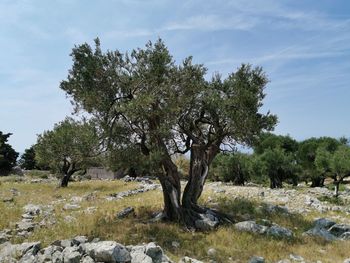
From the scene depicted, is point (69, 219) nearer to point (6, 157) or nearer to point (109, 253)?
point (109, 253)

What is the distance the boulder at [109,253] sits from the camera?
44.7ft

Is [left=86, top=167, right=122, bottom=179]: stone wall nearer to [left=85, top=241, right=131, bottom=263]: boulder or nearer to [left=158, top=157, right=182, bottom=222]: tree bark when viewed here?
[left=158, top=157, right=182, bottom=222]: tree bark

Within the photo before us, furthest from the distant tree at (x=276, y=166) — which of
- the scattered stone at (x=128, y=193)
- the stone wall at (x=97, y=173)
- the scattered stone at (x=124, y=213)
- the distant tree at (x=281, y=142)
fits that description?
the scattered stone at (x=124, y=213)

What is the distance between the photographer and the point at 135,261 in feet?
45.3

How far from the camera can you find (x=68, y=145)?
27484 mm

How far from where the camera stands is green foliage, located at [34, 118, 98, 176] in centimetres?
2211

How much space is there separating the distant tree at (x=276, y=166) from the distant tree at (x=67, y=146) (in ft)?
93.6

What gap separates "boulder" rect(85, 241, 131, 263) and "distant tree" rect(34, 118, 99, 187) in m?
8.86

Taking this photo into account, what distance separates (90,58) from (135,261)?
11.7 meters

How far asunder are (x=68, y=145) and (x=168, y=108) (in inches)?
383

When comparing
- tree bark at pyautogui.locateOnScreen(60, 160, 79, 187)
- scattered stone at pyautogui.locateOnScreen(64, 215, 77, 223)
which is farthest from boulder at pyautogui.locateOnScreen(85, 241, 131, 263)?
tree bark at pyautogui.locateOnScreen(60, 160, 79, 187)

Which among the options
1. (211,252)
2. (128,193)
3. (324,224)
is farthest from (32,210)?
(324,224)

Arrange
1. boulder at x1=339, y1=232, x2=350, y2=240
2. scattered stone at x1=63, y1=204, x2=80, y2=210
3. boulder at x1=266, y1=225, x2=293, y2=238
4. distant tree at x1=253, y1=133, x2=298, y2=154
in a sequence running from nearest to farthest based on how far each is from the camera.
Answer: boulder at x1=266, y1=225, x2=293, y2=238, boulder at x1=339, y1=232, x2=350, y2=240, scattered stone at x1=63, y1=204, x2=80, y2=210, distant tree at x1=253, y1=133, x2=298, y2=154

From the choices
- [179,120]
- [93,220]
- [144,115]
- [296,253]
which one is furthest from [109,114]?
[296,253]
